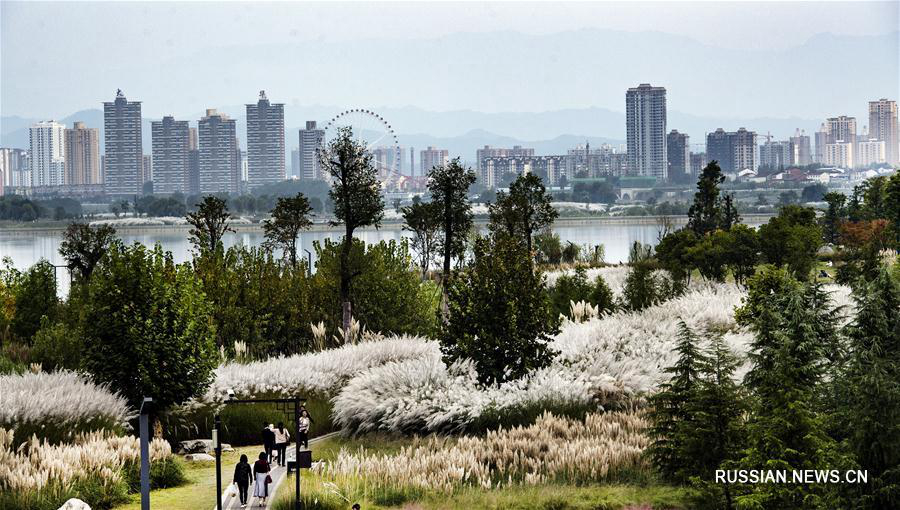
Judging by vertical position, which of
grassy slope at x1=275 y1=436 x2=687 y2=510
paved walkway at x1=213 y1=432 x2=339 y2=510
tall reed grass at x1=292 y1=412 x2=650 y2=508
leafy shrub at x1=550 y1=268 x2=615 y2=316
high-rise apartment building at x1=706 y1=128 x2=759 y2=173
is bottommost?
paved walkway at x1=213 y1=432 x2=339 y2=510

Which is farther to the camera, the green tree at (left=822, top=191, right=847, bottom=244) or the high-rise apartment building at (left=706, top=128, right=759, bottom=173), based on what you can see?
the high-rise apartment building at (left=706, top=128, right=759, bottom=173)

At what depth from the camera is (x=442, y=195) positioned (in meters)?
26.5

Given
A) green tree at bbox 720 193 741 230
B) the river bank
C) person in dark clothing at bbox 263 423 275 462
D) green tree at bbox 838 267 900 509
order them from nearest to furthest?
green tree at bbox 838 267 900 509 < person in dark clothing at bbox 263 423 275 462 < green tree at bbox 720 193 741 230 < the river bank

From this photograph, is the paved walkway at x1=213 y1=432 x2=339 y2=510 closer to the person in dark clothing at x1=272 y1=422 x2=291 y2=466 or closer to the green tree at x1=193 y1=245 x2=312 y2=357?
the person in dark clothing at x1=272 y1=422 x2=291 y2=466

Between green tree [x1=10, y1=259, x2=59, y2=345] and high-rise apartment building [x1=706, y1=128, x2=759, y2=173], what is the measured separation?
17903 centimetres

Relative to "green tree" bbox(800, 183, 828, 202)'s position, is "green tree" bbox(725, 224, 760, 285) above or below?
below

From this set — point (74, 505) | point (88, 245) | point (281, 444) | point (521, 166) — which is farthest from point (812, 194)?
point (74, 505)

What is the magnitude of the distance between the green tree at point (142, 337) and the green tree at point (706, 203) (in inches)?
1112

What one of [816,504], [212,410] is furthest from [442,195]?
[816,504]

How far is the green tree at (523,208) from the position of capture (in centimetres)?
3195

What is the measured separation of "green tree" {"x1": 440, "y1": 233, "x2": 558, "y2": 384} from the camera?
1328 centimetres

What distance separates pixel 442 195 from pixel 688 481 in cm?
1776

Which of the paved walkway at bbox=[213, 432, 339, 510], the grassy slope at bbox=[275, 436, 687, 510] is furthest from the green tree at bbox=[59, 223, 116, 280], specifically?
the grassy slope at bbox=[275, 436, 687, 510]

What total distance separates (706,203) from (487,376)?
27.8 metres
